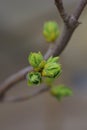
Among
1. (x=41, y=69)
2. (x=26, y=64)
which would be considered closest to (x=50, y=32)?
(x=41, y=69)

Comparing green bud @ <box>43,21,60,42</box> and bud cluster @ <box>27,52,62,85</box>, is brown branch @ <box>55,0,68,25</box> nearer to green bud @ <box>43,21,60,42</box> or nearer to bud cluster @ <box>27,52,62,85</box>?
bud cluster @ <box>27,52,62,85</box>

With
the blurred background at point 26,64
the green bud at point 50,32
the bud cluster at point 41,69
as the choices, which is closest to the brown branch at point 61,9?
the bud cluster at point 41,69

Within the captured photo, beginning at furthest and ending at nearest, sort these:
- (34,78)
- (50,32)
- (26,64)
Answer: (26,64)
(50,32)
(34,78)

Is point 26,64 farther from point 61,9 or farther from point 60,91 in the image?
point 61,9

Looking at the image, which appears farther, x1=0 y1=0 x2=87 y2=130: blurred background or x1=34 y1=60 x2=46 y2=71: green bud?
x1=0 y1=0 x2=87 y2=130: blurred background

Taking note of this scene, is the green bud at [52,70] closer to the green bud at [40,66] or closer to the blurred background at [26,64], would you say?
the green bud at [40,66]

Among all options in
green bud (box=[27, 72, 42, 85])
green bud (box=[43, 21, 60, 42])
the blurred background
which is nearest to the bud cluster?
green bud (box=[27, 72, 42, 85])

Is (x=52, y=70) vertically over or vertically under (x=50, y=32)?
under
